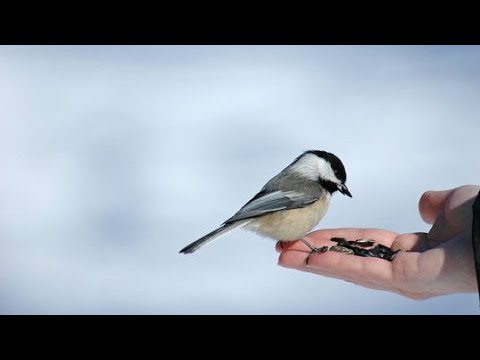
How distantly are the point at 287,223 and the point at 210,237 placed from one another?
0.37 m

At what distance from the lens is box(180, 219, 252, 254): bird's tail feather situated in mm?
1935

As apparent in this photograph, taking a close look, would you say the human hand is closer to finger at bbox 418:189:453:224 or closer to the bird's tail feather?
finger at bbox 418:189:453:224

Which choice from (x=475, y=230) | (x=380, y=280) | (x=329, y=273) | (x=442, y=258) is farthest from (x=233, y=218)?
(x=475, y=230)

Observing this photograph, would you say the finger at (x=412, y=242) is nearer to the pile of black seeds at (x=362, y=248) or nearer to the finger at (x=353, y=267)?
the pile of black seeds at (x=362, y=248)

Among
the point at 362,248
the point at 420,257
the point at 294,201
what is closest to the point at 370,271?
the point at 420,257

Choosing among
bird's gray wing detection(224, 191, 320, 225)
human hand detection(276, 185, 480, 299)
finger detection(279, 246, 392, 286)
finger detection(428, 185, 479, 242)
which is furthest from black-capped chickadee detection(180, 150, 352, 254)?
finger detection(428, 185, 479, 242)

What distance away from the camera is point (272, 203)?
2205 millimetres

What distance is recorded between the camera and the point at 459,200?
201cm

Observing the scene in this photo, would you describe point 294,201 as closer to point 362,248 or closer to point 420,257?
point 362,248

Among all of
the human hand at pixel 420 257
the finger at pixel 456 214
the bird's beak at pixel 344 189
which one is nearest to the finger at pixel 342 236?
the human hand at pixel 420 257

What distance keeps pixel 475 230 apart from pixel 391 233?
0.89m

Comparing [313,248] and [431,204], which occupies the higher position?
[431,204]

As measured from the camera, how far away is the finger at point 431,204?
2.14 metres

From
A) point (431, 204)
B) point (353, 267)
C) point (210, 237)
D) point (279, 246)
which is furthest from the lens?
point (279, 246)
